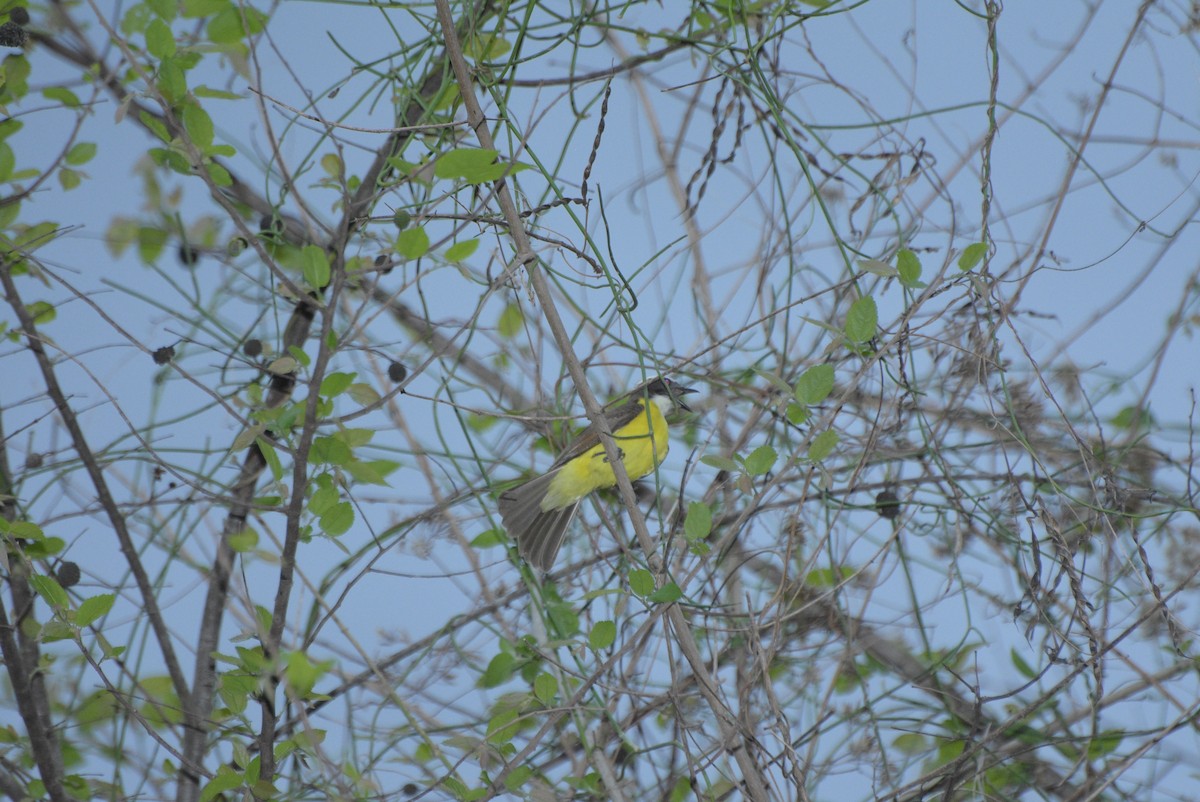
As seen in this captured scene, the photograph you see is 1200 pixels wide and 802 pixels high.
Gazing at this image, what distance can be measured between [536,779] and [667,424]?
1.04 m

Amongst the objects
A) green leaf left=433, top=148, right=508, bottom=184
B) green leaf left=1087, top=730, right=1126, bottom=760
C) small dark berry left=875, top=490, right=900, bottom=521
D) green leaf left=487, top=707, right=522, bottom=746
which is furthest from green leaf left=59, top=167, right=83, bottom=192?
green leaf left=1087, top=730, right=1126, bottom=760

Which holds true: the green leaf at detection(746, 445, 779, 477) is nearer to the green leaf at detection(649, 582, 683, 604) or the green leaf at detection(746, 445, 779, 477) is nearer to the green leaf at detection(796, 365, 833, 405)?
the green leaf at detection(796, 365, 833, 405)

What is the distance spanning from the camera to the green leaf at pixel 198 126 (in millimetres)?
1566

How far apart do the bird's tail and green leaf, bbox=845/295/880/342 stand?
105 cm

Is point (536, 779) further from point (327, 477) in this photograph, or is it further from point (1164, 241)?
point (1164, 241)

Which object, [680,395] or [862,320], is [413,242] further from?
[680,395]

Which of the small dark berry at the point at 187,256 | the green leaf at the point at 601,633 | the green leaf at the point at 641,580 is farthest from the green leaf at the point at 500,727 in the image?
the small dark berry at the point at 187,256

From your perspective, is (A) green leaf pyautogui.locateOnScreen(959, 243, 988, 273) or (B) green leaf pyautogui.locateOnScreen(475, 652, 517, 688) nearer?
(A) green leaf pyautogui.locateOnScreen(959, 243, 988, 273)

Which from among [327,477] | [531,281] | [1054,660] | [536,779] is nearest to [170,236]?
[327,477]

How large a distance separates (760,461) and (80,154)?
1480 mm

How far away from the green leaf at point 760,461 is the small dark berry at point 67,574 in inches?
47.4

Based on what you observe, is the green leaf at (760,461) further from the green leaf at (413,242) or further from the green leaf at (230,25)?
the green leaf at (230,25)

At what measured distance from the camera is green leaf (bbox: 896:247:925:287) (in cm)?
140

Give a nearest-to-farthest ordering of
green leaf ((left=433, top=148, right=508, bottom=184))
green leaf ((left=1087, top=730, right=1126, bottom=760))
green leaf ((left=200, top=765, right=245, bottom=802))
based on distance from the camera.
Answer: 1. green leaf ((left=433, top=148, right=508, bottom=184))
2. green leaf ((left=200, top=765, right=245, bottom=802))
3. green leaf ((left=1087, top=730, right=1126, bottom=760))
